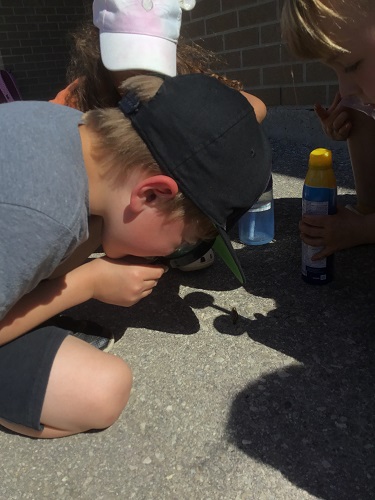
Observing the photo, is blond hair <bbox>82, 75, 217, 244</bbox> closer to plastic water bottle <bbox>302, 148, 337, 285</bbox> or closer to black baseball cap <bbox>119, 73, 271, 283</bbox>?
black baseball cap <bbox>119, 73, 271, 283</bbox>

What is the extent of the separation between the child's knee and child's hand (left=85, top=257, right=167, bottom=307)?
0.65 ft

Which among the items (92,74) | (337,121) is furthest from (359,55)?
(92,74)

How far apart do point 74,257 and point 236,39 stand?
2.84m

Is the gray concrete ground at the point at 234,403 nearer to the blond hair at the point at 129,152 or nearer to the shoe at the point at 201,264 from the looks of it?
the shoe at the point at 201,264

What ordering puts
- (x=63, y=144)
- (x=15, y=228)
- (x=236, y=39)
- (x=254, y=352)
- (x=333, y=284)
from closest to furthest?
1. (x=15, y=228)
2. (x=63, y=144)
3. (x=254, y=352)
4. (x=333, y=284)
5. (x=236, y=39)

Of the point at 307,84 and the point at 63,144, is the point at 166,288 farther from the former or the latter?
the point at 307,84

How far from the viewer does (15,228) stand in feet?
3.10

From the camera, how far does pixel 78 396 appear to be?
113 centimetres

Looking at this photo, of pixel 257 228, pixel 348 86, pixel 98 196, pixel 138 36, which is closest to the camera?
pixel 98 196

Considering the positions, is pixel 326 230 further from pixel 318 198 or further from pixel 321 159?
pixel 321 159

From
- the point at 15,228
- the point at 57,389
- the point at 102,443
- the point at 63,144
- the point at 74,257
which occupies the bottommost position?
the point at 102,443

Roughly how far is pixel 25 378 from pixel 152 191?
0.52 metres

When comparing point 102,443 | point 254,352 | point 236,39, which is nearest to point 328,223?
point 254,352

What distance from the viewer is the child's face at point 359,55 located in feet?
3.86
